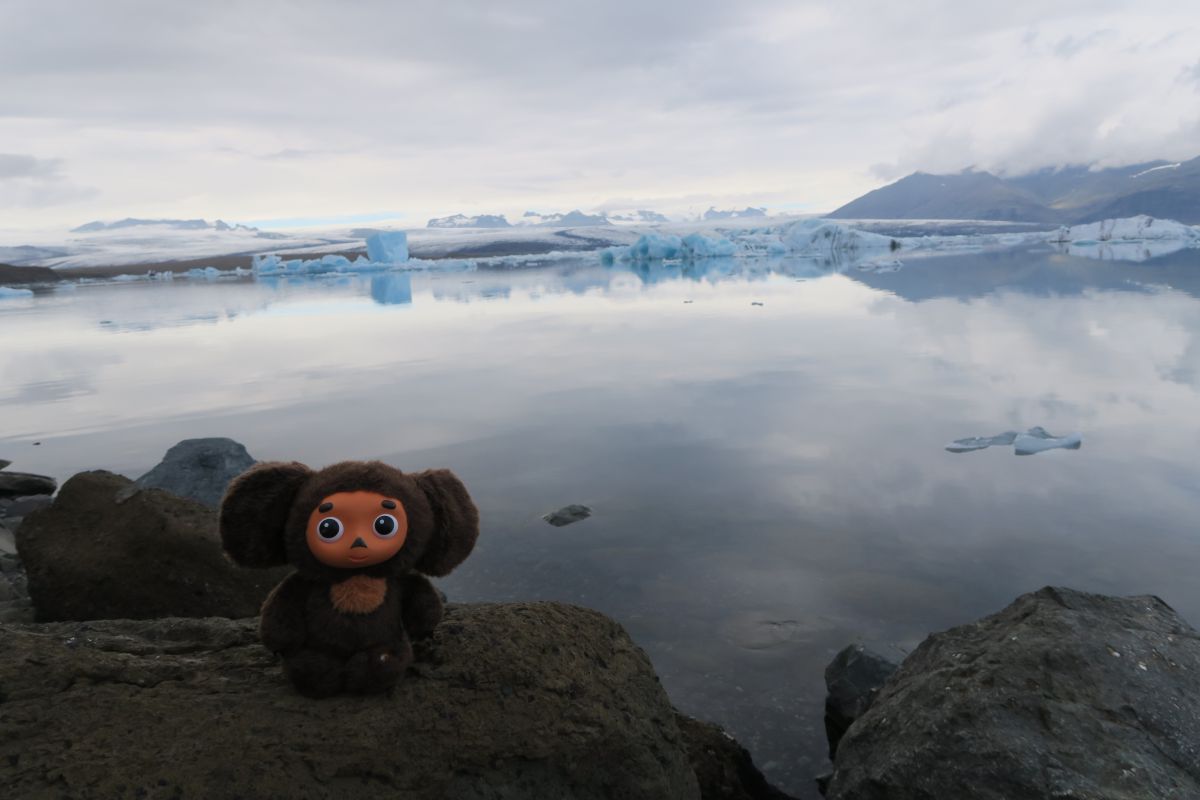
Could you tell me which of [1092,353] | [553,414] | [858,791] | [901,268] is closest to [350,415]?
[553,414]

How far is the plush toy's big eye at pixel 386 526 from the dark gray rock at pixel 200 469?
4182 mm

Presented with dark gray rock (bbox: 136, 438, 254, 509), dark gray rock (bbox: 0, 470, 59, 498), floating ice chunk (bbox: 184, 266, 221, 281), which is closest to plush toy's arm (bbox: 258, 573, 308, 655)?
dark gray rock (bbox: 136, 438, 254, 509)

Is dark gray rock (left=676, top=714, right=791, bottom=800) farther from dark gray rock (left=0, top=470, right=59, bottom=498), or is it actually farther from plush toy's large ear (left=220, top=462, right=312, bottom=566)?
dark gray rock (left=0, top=470, right=59, bottom=498)

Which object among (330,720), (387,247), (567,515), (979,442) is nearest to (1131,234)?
(387,247)

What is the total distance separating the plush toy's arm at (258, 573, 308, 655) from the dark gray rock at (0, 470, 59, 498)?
6.36 meters

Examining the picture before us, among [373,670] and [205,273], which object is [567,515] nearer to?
[373,670]

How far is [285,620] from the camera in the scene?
211 centimetres

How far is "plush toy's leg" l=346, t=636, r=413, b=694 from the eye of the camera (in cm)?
207

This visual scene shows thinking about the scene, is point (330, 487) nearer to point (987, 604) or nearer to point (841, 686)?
point (841, 686)

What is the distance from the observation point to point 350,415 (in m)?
9.10

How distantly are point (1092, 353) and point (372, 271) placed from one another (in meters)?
52.3

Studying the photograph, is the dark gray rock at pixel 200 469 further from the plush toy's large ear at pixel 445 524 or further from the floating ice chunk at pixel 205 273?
the floating ice chunk at pixel 205 273

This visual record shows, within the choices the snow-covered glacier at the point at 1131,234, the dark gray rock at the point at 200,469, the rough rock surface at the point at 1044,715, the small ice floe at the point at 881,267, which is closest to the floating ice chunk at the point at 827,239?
the small ice floe at the point at 881,267

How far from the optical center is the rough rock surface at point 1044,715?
6.89 ft
